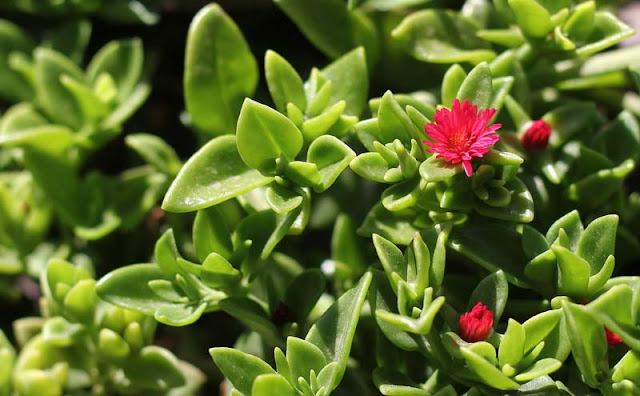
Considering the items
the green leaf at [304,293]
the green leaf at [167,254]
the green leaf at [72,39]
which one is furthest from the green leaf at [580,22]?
the green leaf at [72,39]

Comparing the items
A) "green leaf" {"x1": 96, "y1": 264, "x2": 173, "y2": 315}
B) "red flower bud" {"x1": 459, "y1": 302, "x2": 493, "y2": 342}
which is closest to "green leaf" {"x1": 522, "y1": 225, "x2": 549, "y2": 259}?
"red flower bud" {"x1": 459, "y1": 302, "x2": 493, "y2": 342}

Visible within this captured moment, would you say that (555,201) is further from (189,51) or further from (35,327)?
(35,327)

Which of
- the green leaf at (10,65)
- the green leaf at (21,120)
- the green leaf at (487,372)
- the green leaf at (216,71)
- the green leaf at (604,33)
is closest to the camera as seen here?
the green leaf at (487,372)

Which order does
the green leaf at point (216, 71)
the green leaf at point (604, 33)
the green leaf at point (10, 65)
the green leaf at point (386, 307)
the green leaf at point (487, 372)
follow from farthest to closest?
the green leaf at point (10, 65)
the green leaf at point (216, 71)
the green leaf at point (604, 33)
the green leaf at point (386, 307)
the green leaf at point (487, 372)

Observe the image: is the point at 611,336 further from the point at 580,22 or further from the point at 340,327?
the point at 580,22

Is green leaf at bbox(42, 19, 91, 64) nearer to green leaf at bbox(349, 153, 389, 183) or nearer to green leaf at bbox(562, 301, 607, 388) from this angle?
green leaf at bbox(349, 153, 389, 183)

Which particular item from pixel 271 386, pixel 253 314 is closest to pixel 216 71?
pixel 253 314

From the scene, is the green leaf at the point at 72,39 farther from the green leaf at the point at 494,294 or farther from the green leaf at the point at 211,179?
the green leaf at the point at 494,294
